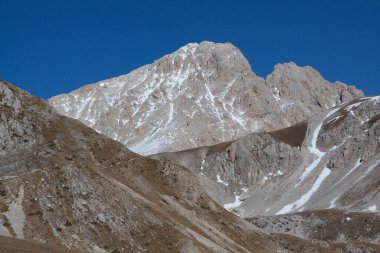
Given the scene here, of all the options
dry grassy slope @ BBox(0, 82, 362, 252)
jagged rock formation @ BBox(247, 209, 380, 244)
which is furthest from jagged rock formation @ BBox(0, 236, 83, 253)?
jagged rock formation @ BBox(247, 209, 380, 244)

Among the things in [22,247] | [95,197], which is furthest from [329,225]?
[22,247]

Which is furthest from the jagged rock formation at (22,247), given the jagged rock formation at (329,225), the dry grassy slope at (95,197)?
the jagged rock formation at (329,225)

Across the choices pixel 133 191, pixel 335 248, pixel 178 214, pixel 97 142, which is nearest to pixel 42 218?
pixel 133 191

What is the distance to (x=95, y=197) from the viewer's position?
47.7 meters

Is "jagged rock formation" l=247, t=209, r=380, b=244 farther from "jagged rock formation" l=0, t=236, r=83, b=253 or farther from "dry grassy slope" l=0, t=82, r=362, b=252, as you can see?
"jagged rock formation" l=0, t=236, r=83, b=253

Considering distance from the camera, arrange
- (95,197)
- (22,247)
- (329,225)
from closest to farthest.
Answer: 1. (22,247)
2. (95,197)
3. (329,225)

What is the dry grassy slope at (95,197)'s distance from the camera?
4347 cm

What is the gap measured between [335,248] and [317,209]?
9303cm

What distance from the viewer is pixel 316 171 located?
642 feet

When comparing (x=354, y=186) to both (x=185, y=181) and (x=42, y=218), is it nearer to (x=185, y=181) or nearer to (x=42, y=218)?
(x=185, y=181)

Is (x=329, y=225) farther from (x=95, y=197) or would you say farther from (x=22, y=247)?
(x=22, y=247)

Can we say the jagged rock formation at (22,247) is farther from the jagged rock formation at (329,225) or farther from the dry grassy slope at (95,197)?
the jagged rock formation at (329,225)

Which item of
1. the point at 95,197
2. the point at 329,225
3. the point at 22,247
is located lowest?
the point at 22,247

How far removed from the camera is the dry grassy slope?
1711 inches
